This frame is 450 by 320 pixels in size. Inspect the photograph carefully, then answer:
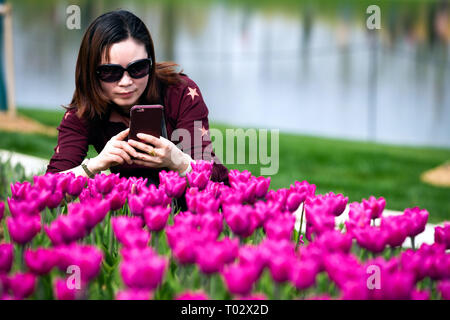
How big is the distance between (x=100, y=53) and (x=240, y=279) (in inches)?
64.1

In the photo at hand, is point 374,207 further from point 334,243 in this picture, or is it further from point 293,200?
point 334,243

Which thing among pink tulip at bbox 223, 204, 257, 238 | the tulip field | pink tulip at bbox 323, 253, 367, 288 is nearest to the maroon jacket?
the tulip field

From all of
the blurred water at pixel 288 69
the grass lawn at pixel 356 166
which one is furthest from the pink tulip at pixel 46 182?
the blurred water at pixel 288 69

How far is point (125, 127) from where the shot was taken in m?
3.05

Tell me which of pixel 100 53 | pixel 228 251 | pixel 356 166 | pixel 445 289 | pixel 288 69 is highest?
pixel 100 53

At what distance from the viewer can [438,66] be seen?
588 inches

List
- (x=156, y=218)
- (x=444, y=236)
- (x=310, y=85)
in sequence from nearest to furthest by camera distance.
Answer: (x=156, y=218) < (x=444, y=236) < (x=310, y=85)

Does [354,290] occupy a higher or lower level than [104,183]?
lower

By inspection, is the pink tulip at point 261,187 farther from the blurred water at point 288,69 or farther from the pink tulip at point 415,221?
the blurred water at point 288,69

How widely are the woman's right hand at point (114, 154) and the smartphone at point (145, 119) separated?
38mm

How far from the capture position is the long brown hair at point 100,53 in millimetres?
2670

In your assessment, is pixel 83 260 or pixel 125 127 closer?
pixel 83 260

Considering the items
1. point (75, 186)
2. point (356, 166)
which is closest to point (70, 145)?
point (75, 186)

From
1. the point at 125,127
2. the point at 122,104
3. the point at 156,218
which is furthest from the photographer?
the point at 125,127
